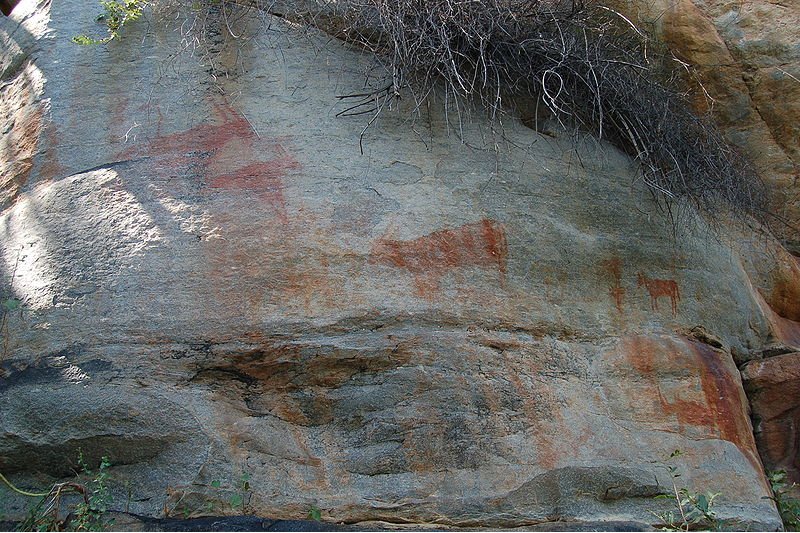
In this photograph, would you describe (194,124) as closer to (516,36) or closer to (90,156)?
(90,156)

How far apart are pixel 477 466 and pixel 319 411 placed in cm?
55

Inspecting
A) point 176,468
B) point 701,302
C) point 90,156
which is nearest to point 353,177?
point 90,156

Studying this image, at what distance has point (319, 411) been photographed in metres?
3.07

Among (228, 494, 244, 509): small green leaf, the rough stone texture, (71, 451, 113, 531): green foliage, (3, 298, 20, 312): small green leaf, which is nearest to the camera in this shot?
(71, 451, 113, 531): green foliage

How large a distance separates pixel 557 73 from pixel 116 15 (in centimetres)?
186

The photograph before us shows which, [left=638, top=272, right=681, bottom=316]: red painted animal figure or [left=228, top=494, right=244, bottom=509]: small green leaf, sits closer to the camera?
[left=228, top=494, right=244, bottom=509]: small green leaf

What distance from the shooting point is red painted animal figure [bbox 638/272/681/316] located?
362 centimetres

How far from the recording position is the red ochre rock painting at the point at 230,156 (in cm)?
341

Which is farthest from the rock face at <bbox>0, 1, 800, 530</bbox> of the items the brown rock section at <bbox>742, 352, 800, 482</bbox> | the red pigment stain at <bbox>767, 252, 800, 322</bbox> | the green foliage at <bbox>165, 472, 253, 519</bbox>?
the red pigment stain at <bbox>767, 252, 800, 322</bbox>

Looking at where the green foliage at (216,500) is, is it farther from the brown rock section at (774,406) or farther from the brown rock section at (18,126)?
the brown rock section at (774,406)

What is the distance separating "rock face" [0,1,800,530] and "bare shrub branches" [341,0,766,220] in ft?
0.45

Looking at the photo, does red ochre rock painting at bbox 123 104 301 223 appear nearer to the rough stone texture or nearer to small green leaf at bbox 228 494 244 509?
small green leaf at bbox 228 494 244 509

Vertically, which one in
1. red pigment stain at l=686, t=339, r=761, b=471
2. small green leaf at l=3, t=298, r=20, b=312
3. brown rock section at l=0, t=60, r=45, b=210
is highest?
brown rock section at l=0, t=60, r=45, b=210

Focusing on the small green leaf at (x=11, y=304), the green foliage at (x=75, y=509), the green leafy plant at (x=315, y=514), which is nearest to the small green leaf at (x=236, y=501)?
the green leafy plant at (x=315, y=514)
